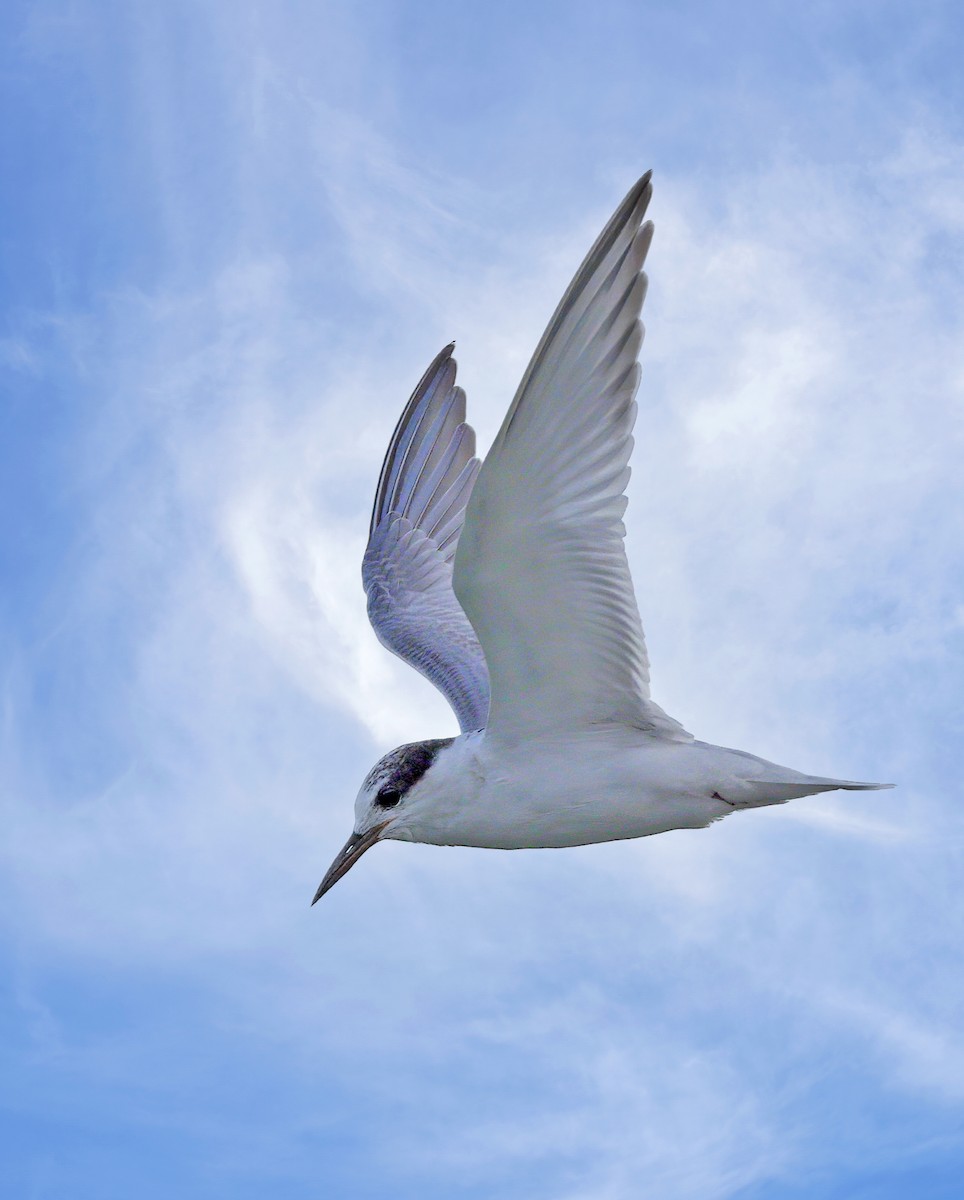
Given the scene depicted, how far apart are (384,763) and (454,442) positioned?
4.44 meters

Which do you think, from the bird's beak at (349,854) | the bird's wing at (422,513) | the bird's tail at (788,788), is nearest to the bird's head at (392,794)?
the bird's beak at (349,854)

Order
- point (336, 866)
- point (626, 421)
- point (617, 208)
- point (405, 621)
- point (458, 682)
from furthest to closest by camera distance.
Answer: point (405, 621), point (458, 682), point (336, 866), point (626, 421), point (617, 208)

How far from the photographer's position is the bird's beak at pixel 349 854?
28.4 ft

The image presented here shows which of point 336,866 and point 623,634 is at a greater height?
point 623,634

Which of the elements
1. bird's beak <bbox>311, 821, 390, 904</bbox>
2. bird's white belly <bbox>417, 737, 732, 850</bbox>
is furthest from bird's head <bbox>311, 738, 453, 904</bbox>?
bird's white belly <bbox>417, 737, 732, 850</bbox>

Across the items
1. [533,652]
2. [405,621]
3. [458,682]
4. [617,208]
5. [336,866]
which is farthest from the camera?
[405,621]

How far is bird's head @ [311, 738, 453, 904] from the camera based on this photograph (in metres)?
8.53

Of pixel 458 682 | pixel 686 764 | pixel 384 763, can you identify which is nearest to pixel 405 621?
pixel 458 682

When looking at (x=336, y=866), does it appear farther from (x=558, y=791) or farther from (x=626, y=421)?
(x=626, y=421)

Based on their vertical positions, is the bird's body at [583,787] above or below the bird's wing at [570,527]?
below

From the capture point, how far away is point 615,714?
332 inches

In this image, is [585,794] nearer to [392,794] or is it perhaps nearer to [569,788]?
[569,788]

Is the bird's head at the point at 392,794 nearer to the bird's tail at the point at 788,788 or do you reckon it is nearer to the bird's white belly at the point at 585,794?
the bird's white belly at the point at 585,794

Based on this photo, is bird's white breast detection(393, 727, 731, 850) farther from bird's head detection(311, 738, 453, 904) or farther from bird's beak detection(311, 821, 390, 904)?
bird's beak detection(311, 821, 390, 904)
